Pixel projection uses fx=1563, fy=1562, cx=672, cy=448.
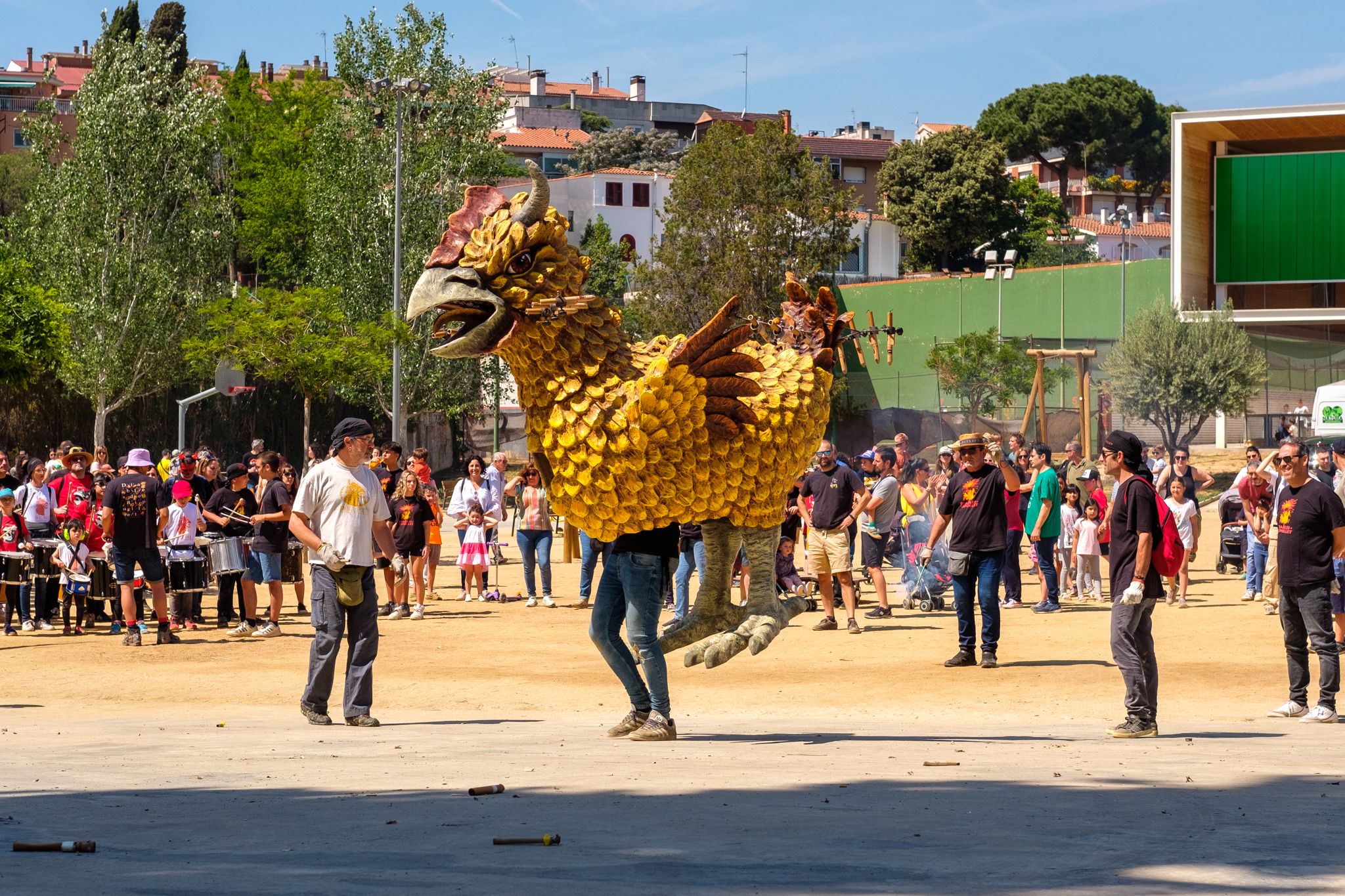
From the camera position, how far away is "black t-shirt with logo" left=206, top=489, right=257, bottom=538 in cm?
1653

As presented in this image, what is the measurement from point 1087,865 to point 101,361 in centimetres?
3954

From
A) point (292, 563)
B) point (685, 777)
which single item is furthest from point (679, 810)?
point (292, 563)

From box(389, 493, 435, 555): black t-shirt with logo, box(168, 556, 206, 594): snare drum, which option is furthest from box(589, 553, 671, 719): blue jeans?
box(389, 493, 435, 555): black t-shirt with logo

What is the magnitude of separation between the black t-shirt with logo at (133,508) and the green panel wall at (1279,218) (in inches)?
1720

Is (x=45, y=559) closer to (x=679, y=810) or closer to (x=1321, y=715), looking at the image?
(x=679, y=810)

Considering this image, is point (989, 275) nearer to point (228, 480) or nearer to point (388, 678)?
point (228, 480)

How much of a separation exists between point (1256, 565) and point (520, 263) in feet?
39.8

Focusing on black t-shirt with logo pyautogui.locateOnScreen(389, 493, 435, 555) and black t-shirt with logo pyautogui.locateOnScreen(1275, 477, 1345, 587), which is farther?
black t-shirt with logo pyautogui.locateOnScreen(389, 493, 435, 555)

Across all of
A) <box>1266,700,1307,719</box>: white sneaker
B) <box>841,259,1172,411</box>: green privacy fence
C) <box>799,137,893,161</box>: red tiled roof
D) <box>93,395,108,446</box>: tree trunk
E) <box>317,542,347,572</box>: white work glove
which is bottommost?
<box>1266,700,1307,719</box>: white sneaker

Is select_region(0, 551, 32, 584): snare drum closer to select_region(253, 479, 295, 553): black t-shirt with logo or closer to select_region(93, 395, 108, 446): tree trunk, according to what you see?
select_region(253, 479, 295, 553): black t-shirt with logo

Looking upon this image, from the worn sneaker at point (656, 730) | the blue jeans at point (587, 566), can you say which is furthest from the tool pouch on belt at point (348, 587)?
the blue jeans at point (587, 566)

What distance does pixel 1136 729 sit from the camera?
30.3 feet

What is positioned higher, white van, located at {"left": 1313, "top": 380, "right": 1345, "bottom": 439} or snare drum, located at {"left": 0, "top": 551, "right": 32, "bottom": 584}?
white van, located at {"left": 1313, "top": 380, "right": 1345, "bottom": 439}

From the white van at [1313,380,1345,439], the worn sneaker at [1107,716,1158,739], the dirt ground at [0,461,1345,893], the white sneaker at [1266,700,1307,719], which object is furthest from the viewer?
the white van at [1313,380,1345,439]
